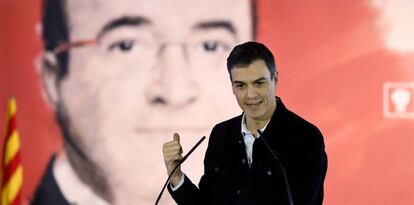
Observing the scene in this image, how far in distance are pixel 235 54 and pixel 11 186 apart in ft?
7.04

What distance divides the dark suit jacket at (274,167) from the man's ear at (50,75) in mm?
2042

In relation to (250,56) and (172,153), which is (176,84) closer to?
(172,153)

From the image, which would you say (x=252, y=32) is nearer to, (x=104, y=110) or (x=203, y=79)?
(x=203, y=79)

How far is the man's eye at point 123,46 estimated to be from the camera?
3381mm

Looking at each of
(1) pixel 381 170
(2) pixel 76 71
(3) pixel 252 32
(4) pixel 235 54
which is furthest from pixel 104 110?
(4) pixel 235 54

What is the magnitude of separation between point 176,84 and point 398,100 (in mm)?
1050

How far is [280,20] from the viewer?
10.6 ft

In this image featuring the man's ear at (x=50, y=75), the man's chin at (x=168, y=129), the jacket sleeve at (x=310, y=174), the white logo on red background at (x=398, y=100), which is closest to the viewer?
the jacket sleeve at (x=310, y=174)

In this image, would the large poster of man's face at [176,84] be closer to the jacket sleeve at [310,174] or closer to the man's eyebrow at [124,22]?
the man's eyebrow at [124,22]

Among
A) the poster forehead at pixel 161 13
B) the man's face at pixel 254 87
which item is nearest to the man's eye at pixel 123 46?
the poster forehead at pixel 161 13

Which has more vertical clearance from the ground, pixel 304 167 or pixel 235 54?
pixel 235 54

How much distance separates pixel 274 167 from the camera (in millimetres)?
1451

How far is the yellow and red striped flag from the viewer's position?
3228mm

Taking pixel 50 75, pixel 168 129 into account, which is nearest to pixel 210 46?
pixel 168 129
